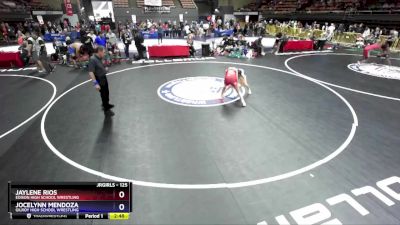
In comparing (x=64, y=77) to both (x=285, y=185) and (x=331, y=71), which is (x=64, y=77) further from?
(x=331, y=71)

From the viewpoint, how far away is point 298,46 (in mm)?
18250

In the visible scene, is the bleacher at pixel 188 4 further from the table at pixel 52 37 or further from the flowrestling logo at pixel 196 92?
the flowrestling logo at pixel 196 92

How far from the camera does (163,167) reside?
16.1ft

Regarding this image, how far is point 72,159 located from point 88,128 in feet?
5.00

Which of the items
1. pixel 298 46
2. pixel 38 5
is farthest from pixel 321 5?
pixel 38 5

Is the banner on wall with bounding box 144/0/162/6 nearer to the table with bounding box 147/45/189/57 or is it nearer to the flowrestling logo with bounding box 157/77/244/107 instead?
the table with bounding box 147/45/189/57

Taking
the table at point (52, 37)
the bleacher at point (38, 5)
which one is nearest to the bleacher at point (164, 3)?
the table at point (52, 37)

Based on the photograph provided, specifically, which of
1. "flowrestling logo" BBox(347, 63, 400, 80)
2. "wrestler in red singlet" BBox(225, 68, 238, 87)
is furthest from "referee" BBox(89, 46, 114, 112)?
"flowrestling logo" BBox(347, 63, 400, 80)

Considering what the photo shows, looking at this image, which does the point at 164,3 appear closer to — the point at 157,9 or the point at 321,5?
the point at 157,9

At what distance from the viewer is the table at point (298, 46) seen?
18.0 m

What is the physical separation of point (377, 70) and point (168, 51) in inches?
471
